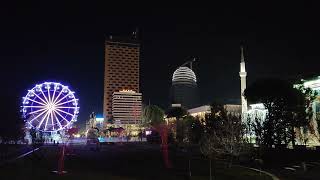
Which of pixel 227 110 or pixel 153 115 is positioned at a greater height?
pixel 153 115

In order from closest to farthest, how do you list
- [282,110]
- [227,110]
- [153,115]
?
[282,110], [227,110], [153,115]

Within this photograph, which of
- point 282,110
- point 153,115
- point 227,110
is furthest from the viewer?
point 153,115

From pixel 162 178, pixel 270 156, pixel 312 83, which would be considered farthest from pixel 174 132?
pixel 162 178

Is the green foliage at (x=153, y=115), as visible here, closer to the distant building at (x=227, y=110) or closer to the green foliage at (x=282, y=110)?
the distant building at (x=227, y=110)

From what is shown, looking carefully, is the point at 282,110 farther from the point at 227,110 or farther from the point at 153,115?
the point at 153,115

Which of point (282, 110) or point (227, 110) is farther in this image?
point (227, 110)

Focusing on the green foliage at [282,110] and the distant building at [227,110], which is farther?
the distant building at [227,110]

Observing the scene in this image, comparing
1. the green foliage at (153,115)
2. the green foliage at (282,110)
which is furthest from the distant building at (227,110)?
the green foliage at (282,110)

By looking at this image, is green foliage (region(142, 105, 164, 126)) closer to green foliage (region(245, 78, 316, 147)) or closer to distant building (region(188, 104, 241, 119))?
distant building (region(188, 104, 241, 119))

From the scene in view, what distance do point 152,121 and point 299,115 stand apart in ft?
281

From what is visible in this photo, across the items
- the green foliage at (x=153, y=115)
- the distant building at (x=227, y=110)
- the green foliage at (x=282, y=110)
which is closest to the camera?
the green foliage at (x=282, y=110)

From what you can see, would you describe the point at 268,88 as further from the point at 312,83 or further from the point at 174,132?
the point at 174,132

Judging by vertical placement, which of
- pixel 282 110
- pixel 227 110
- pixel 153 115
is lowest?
pixel 282 110

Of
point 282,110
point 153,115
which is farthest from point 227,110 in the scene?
point 153,115
